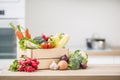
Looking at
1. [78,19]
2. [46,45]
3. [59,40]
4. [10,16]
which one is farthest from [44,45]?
[78,19]

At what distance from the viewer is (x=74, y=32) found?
3799 millimetres

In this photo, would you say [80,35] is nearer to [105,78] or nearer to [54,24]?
[54,24]

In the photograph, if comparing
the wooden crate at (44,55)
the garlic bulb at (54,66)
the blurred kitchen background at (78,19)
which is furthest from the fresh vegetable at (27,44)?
the blurred kitchen background at (78,19)

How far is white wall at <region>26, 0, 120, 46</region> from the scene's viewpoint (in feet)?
12.3

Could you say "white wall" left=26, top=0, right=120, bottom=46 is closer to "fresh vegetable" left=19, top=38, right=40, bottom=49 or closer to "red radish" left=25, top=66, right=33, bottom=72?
"fresh vegetable" left=19, top=38, right=40, bottom=49

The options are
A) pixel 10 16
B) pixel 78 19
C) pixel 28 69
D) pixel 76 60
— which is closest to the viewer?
pixel 28 69

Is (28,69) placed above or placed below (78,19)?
below

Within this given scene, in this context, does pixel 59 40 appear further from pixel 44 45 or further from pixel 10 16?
pixel 10 16

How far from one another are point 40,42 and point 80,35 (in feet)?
6.79

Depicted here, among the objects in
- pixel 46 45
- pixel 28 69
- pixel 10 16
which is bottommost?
pixel 28 69

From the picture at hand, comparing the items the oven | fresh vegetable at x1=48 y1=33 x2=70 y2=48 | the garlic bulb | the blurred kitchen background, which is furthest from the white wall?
the garlic bulb

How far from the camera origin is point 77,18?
12.4ft

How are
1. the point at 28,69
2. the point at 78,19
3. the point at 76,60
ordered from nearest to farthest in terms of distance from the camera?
the point at 28,69
the point at 76,60
the point at 78,19

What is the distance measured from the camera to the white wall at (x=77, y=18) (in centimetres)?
376
